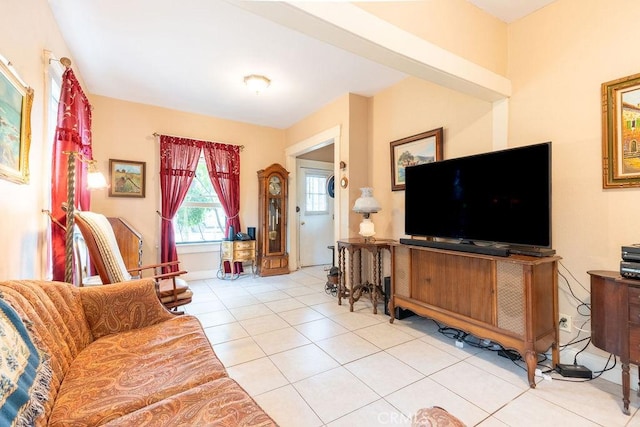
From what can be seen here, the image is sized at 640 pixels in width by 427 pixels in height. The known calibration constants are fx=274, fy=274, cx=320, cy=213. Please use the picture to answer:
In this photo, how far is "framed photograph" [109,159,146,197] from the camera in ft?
12.3

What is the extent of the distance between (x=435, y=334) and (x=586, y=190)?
62.7 inches

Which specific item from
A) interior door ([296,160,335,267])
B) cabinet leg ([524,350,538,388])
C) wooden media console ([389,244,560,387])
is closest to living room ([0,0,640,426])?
wooden media console ([389,244,560,387])

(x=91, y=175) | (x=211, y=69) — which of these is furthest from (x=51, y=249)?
(x=211, y=69)

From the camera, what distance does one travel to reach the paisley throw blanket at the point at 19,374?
2.40 ft

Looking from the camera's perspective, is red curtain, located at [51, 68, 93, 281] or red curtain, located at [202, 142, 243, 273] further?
red curtain, located at [202, 142, 243, 273]

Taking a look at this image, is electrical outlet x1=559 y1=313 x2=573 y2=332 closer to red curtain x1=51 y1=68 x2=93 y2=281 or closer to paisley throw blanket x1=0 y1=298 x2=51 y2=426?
paisley throw blanket x1=0 y1=298 x2=51 y2=426

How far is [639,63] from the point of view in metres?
1.71

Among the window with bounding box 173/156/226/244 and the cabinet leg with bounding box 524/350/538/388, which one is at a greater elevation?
the window with bounding box 173/156/226/244

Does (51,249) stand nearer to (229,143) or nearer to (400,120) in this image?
(229,143)

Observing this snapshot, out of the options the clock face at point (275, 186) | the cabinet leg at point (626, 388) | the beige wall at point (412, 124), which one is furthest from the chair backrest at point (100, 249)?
the cabinet leg at point (626, 388)

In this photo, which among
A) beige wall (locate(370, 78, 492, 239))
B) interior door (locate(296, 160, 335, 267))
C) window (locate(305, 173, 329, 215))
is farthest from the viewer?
window (locate(305, 173, 329, 215))

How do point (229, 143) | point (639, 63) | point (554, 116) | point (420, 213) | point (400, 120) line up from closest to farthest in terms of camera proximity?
1. point (639, 63)
2. point (554, 116)
3. point (420, 213)
4. point (400, 120)
5. point (229, 143)

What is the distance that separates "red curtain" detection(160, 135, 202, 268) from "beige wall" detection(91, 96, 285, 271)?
0.42 ft

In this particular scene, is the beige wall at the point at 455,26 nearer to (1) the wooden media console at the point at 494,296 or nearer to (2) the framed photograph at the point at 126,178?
(1) the wooden media console at the point at 494,296
